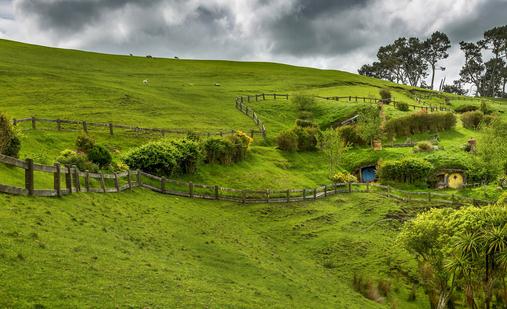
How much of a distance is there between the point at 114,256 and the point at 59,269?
10.6 feet

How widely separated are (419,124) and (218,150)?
45.5 metres

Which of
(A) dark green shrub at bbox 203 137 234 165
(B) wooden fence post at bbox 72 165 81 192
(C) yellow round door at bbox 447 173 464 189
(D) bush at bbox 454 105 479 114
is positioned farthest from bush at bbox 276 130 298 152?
(D) bush at bbox 454 105 479 114

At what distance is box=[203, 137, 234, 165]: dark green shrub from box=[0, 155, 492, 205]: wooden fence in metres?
7.49

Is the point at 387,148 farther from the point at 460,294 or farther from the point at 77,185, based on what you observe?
the point at 77,185

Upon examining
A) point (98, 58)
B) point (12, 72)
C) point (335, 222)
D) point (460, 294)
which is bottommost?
point (460, 294)

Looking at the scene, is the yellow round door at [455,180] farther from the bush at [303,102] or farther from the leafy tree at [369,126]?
the bush at [303,102]

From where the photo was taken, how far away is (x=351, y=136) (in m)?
69.9

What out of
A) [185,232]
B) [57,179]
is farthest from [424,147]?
[57,179]

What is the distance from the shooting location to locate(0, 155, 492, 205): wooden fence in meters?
19.2

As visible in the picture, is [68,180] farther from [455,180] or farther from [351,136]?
[351,136]

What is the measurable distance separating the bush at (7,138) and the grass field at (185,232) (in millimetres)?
2091

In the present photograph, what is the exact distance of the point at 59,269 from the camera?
13.6m

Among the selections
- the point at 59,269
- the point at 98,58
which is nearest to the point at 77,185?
the point at 59,269

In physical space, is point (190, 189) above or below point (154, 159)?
below
